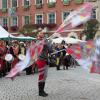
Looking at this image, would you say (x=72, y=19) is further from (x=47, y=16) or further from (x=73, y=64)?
(x=47, y=16)

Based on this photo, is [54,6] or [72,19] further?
[54,6]

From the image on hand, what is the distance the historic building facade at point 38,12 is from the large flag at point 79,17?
46.5 metres

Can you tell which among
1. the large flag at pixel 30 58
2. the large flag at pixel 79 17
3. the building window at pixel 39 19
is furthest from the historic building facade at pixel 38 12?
the large flag at pixel 79 17

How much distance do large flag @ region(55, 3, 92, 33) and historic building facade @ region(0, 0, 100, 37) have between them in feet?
153

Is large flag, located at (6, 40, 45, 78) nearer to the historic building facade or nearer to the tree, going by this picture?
the tree

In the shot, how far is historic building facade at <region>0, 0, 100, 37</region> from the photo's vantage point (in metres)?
58.8

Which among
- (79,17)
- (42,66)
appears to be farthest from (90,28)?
(79,17)

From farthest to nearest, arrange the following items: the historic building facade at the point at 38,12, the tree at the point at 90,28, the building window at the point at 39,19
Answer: the building window at the point at 39,19 < the historic building facade at the point at 38,12 < the tree at the point at 90,28

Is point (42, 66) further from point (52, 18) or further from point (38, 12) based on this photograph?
point (38, 12)

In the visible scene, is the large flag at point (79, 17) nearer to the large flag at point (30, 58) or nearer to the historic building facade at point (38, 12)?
the large flag at point (30, 58)

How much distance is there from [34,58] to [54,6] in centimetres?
4920

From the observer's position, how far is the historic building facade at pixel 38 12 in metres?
58.8

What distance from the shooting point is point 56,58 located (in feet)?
90.0

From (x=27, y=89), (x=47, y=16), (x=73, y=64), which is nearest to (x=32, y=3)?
(x=47, y=16)
